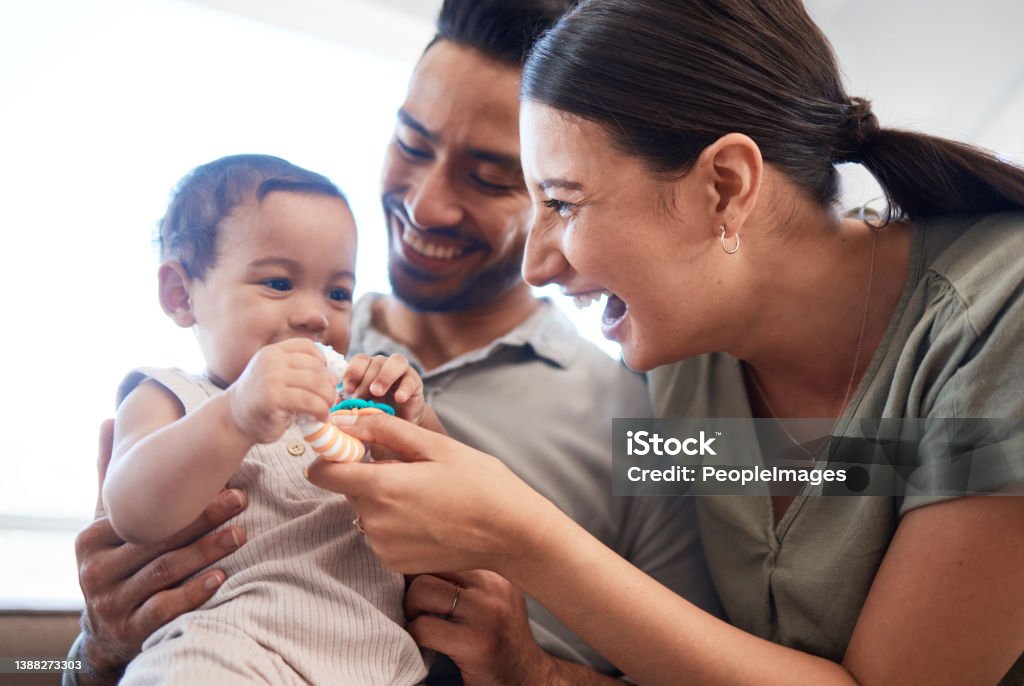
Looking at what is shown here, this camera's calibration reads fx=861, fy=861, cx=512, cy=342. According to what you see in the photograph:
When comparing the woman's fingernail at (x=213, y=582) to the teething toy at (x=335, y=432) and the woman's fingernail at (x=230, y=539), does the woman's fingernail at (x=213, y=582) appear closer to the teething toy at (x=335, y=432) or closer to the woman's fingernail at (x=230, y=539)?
the woman's fingernail at (x=230, y=539)

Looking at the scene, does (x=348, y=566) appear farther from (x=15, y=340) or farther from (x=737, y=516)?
(x=15, y=340)

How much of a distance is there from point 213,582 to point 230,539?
0.05 m

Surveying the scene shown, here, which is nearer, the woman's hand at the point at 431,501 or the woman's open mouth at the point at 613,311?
the woman's hand at the point at 431,501

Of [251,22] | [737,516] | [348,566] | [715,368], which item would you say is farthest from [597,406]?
[251,22]

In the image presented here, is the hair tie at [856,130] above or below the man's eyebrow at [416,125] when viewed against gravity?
above

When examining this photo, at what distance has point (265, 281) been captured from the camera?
1.12 m

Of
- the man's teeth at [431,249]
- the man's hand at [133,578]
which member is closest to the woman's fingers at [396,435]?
the man's hand at [133,578]

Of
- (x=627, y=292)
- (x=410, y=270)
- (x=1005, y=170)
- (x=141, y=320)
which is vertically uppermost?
(x=1005, y=170)

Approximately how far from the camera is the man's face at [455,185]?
1474 mm

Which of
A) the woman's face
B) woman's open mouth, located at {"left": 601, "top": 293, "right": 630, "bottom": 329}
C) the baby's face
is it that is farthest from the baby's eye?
woman's open mouth, located at {"left": 601, "top": 293, "right": 630, "bottom": 329}

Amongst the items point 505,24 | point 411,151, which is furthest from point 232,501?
point 505,24

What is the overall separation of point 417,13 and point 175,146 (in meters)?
0.75

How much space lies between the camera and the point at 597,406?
148cm

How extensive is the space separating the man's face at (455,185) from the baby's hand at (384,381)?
476 millimetres
